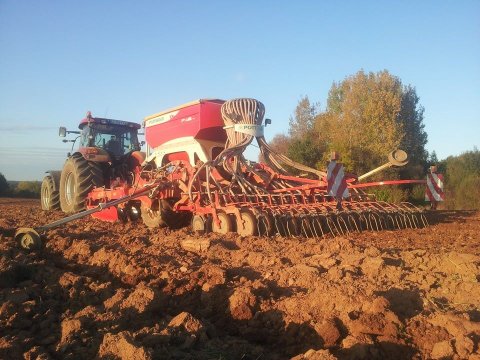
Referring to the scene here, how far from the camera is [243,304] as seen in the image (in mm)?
3102

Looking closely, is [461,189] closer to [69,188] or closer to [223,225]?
[223,225]

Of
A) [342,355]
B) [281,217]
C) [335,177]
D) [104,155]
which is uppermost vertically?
[104,155]

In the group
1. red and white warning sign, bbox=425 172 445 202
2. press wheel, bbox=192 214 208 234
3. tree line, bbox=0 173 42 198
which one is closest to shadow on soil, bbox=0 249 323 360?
press wheel, bbox=192 214 208 234

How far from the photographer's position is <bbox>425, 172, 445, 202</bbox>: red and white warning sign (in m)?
8.21

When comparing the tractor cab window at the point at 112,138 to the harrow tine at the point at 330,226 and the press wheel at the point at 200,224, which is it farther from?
the harrow tine at the point at 330,226

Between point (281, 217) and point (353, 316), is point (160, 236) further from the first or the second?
point (353, 316)

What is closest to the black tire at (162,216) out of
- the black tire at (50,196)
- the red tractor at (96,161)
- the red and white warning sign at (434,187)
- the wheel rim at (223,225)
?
the wheel rim at (223,225)

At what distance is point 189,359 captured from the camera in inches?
94.2

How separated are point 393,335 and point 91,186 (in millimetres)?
8592

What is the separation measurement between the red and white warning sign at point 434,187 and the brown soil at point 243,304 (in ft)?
11.3

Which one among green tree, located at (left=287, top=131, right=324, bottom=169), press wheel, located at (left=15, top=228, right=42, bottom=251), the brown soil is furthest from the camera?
green tree, located at (left=287, top=131, right=324, bottom=169)

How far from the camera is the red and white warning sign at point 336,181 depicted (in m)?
6.63

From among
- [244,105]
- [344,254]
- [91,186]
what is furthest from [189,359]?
[91,186]

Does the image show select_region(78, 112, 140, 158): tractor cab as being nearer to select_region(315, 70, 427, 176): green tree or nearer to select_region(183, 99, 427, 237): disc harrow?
select_region(183, 99, 427, 237): disc harrow
